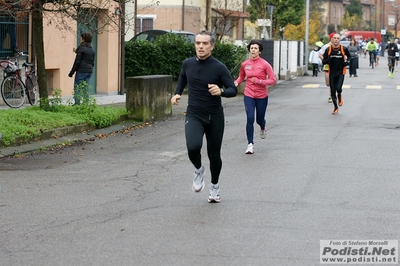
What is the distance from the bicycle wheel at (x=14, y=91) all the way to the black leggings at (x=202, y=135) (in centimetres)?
977

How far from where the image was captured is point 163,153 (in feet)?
42.3

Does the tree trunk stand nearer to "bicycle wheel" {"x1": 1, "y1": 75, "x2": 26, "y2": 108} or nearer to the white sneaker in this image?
"bicycle wheel" {"x1": 1, "y1": 75, "x2": 26, "y2": 108}

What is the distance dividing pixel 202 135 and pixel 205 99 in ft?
1.22

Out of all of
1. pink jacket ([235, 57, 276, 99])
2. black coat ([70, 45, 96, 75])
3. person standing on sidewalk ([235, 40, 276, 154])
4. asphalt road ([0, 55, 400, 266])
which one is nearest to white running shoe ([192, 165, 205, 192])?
asphalt road ([0, 55, 400, 266])

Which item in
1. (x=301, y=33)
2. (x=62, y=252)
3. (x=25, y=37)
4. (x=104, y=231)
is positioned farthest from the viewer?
(x=301, y=33)

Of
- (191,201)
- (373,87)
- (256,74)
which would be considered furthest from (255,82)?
(373,87)

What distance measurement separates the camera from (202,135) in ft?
28.5

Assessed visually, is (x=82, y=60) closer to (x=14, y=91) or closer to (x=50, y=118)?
(x=14, y=91)

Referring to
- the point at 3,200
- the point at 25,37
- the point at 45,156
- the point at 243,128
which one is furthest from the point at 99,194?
the point at 25,37

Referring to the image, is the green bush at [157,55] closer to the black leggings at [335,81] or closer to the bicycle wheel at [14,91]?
the black leggings at [335,81]

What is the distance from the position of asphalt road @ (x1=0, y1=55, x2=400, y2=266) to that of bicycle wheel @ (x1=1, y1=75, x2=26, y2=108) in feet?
11.6

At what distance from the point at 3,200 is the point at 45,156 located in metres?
3.65

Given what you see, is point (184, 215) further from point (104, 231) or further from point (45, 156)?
point (45, 156)

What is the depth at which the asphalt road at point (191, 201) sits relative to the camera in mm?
6668
